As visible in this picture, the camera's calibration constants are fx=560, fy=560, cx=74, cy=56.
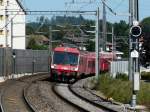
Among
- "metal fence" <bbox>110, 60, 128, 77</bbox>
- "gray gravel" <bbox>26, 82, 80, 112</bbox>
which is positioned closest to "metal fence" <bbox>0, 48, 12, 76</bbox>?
"metal fence" <bbox>110, 60, 128, 77</bbox>

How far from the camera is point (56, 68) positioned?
47.2 metres

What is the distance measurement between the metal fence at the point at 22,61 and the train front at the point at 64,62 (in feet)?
16.7

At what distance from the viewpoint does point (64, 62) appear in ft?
156

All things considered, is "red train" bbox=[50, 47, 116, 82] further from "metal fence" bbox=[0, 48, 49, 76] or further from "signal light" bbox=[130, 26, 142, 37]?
"signal light" bbox=[130, 26, 142, 37]

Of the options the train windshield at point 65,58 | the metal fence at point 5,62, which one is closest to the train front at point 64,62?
the train windshield at point 65,58

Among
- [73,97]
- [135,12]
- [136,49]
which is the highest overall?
[135,12]

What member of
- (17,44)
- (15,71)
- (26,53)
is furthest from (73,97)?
(17,44)

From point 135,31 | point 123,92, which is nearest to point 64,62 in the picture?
point 123,92

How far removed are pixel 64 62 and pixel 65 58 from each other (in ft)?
1.27

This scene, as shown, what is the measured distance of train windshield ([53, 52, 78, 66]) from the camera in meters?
47.5

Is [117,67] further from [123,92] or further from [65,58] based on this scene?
[123,92]

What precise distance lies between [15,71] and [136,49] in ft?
114

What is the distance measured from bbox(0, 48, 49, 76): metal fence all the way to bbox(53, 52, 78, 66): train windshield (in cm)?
517

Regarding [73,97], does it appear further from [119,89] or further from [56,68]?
[56,68]
